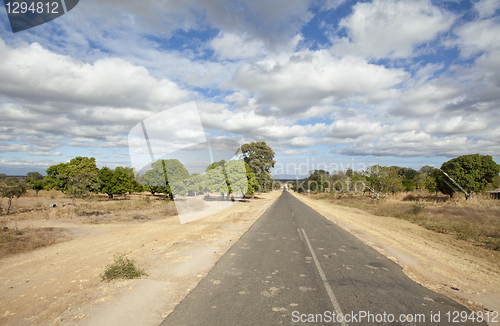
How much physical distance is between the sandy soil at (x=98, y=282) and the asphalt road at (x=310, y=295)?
2.08 ft

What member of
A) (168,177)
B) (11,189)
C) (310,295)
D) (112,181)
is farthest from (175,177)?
(310,295)

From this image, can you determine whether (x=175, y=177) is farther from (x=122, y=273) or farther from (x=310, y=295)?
(x=310, y=295)

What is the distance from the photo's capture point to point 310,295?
5.30 meters

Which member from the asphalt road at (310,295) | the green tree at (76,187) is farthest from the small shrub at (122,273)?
the green tree at (76,187)

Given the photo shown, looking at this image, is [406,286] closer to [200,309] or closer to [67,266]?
[200,309]

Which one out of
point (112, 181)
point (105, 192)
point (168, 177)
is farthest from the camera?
point (105, 192)

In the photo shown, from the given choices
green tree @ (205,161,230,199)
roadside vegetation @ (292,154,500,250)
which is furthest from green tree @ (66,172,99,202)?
roadside vegetation @ (292,154,500,250)

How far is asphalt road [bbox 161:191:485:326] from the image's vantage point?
440 cm

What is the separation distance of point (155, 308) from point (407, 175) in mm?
151135

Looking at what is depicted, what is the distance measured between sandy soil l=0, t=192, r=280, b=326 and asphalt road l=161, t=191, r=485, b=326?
2.08 ft

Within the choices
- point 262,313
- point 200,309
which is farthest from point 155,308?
point 262,313

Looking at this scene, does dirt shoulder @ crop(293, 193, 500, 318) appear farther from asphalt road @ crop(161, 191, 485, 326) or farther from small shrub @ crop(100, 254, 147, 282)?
small shrub @ crop(100, 254, 147, 282)

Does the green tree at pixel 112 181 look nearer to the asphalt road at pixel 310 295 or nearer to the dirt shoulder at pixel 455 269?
the asphalt road at pixel 310 295

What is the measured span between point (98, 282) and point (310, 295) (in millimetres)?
5832
